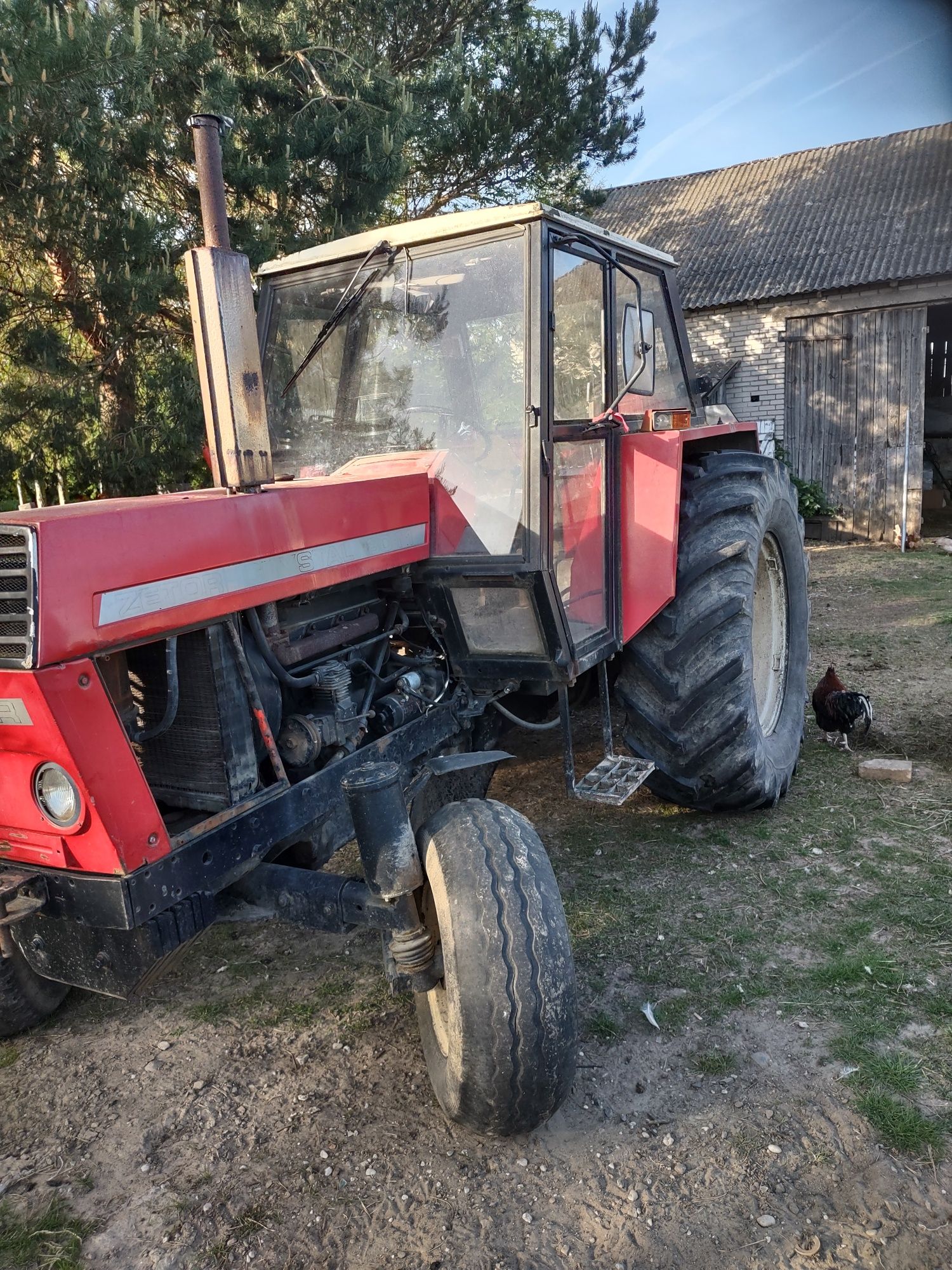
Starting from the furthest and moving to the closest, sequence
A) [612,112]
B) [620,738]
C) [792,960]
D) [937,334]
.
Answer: [937,334] → [612,112] → [620,738] → [792,960]

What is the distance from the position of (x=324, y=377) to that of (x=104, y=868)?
1868 mm

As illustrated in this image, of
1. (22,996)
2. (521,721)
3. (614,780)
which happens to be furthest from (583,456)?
(22,996)

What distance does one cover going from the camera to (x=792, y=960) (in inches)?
112

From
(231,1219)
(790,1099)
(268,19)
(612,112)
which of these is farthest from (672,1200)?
(612,112)

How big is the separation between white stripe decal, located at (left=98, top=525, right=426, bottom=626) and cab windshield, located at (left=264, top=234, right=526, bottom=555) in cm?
26

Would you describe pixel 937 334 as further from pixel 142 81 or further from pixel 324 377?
pixel 324 377

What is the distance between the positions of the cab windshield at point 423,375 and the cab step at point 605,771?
0.77 m

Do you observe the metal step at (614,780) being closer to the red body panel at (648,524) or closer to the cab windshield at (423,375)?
the red body panel at (648,524)

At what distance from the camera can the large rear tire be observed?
3.44m

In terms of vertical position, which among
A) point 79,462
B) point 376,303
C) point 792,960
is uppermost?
point 376,303

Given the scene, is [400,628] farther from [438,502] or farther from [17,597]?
[17,597]

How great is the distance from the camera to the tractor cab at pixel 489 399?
2805 mm

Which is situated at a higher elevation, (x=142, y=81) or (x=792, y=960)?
(x=142, y=81)

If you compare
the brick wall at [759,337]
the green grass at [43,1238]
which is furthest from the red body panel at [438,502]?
the brick wall at [759,337]
